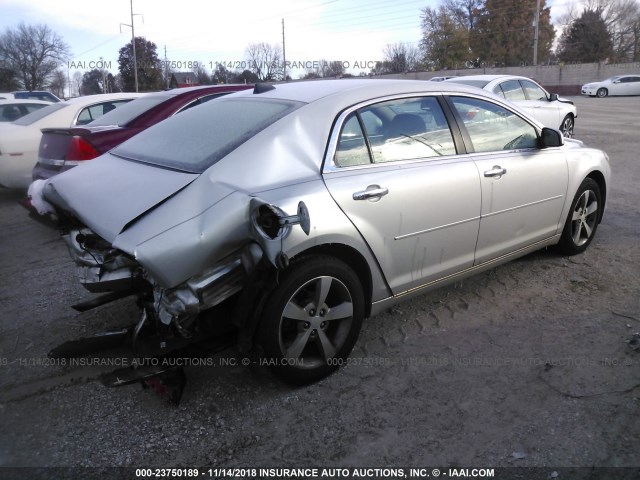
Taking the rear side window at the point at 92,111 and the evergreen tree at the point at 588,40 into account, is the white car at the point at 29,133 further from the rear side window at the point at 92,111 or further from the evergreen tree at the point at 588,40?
the evergreen tree at the point at 588,40

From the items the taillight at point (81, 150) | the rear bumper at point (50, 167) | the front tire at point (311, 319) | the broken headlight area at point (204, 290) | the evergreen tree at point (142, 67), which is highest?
the evergreen tree at point (142, 67)

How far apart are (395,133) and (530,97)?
8.61 m

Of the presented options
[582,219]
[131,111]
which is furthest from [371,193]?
[131,111]

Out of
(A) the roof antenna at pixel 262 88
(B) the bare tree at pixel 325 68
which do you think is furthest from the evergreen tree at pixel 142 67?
(A) the roof antenna at pixel 262 88

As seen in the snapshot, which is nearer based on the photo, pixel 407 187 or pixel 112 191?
pixel 112 191

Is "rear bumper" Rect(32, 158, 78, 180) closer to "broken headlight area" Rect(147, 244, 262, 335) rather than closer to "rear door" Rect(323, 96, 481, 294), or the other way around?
"broken headlight area" Rect(147, 244, 262, 335)

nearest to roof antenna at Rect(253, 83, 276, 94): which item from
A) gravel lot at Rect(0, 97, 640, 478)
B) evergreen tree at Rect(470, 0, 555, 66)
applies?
gravel lot at Rect(0, 97, 640, 478)

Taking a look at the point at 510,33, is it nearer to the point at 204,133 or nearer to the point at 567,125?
the point at 567,125

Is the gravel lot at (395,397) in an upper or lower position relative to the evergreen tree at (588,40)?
lower

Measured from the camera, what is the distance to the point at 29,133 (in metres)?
7.38

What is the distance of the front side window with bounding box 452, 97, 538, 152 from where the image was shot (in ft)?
12.1

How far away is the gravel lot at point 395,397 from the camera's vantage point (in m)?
2.42

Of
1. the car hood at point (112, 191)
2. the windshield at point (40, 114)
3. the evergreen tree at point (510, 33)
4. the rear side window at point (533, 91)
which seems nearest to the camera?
the car hood at point (112, 191)

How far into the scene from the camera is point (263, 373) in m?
2.90
